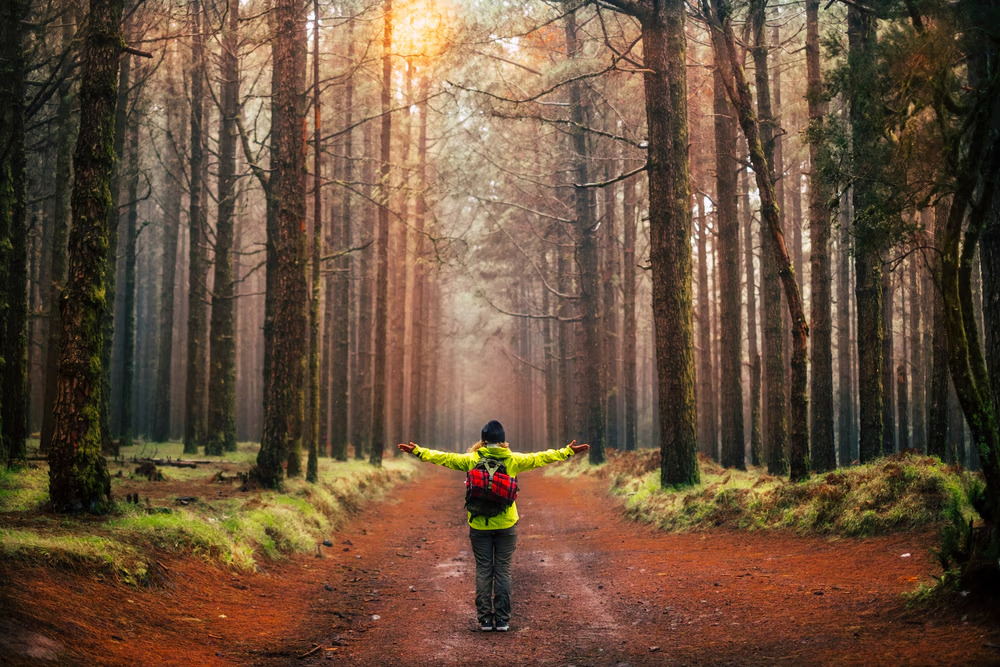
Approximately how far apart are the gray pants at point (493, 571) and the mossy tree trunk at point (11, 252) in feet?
30.1

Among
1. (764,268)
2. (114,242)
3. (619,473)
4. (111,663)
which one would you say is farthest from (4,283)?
(764,268)

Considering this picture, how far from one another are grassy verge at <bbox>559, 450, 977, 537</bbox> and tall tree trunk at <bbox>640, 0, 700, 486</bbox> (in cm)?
108

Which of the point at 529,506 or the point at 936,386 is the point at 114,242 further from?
the point at 936,386

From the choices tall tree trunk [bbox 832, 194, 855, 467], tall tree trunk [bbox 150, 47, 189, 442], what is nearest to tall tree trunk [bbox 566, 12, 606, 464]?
tall tree trunk [bbox 832, 194, 855, 467]

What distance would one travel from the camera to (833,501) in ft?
35.7

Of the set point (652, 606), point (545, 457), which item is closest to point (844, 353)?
point (652, 606)

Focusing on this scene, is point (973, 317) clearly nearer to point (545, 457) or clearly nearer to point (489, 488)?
point (545, 457)

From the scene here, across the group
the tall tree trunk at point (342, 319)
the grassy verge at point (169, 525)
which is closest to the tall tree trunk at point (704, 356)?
the tall tree trunk at point (342, 319)

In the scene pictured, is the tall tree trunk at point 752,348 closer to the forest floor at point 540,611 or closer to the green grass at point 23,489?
the forest floor at point 540,611

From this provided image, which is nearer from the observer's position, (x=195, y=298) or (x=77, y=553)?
(x=77, y=553)

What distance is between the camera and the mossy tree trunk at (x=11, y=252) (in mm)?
12398

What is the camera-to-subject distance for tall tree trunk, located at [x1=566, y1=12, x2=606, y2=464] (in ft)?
84.0

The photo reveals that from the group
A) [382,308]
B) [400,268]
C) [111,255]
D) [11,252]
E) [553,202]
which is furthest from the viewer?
[400,268]

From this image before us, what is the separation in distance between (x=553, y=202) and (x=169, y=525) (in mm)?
22770
